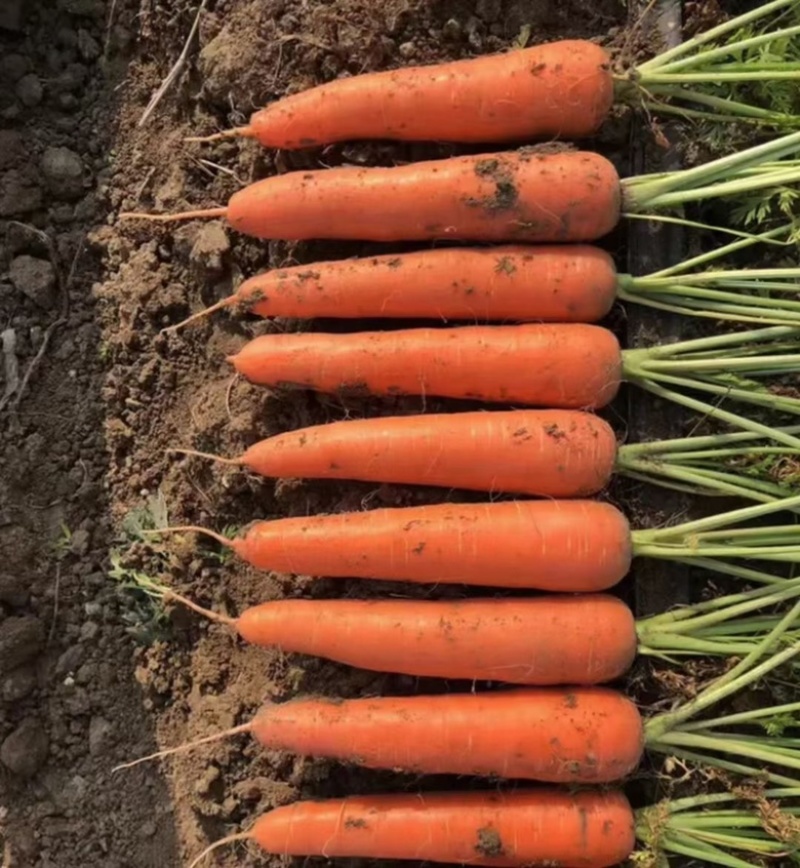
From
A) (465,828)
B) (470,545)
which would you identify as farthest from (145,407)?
(465,828)

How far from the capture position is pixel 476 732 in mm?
2229

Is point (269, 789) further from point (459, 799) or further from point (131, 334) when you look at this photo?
point (131, 334)

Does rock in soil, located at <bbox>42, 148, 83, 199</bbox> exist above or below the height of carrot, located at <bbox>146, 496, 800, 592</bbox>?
above

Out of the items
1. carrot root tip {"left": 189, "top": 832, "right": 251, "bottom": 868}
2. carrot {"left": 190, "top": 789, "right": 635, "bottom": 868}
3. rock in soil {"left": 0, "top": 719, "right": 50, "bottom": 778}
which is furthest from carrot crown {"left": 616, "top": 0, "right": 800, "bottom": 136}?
rock in soil {"left": 0, "top": 719, "right": 50, "bottom": 778}

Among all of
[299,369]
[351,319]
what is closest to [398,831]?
[299,369]

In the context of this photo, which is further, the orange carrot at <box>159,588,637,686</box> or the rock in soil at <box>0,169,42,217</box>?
the rock in soil at <box>0,169,42,217</box>

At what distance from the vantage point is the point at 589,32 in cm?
236

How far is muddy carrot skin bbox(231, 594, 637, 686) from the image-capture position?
7.20ft

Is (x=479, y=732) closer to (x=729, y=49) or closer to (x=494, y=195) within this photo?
(x=494, y=195)

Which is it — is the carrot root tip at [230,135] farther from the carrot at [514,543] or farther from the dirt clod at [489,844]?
the dirt clod at [489,844]

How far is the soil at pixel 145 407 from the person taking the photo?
2447 mm

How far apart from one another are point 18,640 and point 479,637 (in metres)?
1.38

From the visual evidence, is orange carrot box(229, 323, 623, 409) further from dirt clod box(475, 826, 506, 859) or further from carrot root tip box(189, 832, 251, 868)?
carrot root tip box(189, 832, 251, 868)

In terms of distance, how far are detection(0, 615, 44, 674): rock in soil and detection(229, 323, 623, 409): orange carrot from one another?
102cm
